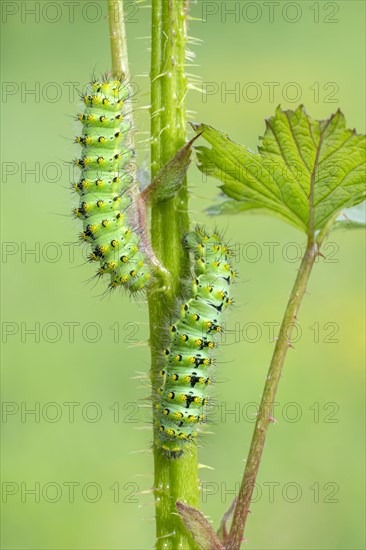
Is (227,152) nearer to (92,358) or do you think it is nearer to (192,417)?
(192,417)

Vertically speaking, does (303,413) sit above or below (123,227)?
below

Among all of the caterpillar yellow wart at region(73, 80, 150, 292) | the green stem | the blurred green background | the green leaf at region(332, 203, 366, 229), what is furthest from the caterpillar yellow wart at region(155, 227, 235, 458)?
the blurred green background

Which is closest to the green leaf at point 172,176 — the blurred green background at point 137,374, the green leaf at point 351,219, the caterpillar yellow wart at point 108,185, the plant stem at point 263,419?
the caterpillar yellow wart at point 108,185

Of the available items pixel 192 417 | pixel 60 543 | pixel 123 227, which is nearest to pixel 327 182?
pixel 123 227

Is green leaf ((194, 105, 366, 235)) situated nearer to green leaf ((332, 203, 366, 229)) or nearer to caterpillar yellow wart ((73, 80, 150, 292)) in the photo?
green leaf ((332, 203, 366, 229))

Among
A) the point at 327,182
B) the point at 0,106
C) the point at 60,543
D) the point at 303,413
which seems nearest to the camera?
the point at 327,182

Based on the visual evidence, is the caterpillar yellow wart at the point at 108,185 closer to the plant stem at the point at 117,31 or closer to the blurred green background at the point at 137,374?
the plant stem at the point at 117,31
